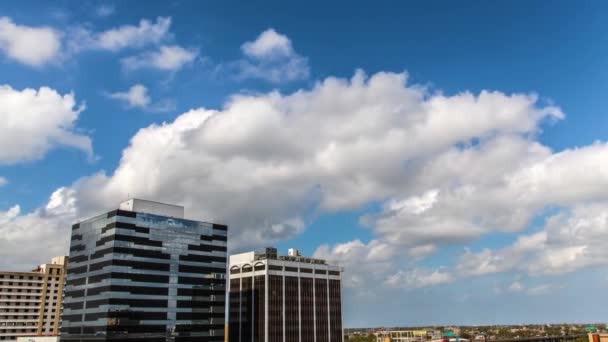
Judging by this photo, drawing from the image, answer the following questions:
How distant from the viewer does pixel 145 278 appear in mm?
157375

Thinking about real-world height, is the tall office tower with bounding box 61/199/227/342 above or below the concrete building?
above

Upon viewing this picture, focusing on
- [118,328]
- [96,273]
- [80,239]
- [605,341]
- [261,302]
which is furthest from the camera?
[261,302]

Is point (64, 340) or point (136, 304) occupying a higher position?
point (136, 304)

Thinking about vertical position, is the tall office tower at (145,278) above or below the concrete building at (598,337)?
above

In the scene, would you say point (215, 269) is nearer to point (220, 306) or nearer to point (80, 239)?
point (220, 306)

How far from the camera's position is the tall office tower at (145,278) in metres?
152

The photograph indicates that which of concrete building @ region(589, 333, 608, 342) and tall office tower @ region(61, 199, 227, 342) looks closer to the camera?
concrete building @ region(589, 333, 608, 342)

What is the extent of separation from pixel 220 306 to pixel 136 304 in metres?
29.4

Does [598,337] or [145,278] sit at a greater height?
[145,278]

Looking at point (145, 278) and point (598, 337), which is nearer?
point (598, 337)

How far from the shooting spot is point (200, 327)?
16638 centimetres

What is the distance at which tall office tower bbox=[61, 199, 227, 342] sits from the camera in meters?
152

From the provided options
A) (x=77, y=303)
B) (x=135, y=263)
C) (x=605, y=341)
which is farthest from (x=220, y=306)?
(x=605, y=341)

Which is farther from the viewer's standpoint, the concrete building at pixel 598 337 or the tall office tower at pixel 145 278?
the tall office tower at pixel 145 278
